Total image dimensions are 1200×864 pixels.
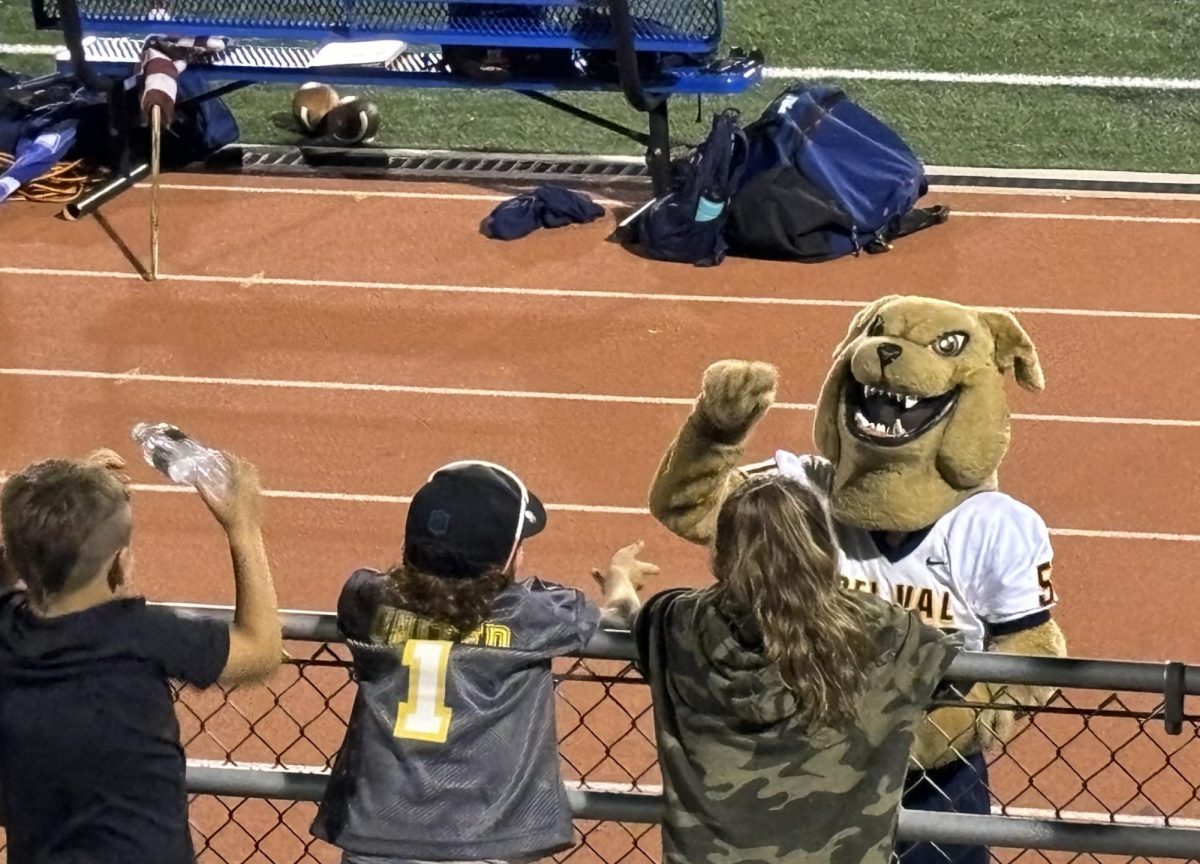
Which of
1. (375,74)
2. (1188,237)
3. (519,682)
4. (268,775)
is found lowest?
(1188,237)

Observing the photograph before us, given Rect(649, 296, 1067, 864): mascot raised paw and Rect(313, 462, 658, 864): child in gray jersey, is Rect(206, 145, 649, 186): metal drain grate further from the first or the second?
Rect(313, 462, 658, 864): child in gray jersey

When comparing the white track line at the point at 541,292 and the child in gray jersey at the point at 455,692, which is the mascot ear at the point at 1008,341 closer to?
the child in gray jersey at the point at 455,692

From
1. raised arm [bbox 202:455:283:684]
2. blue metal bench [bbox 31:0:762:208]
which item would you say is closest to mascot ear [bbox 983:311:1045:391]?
raised arm [bbox 202:455:283:684]

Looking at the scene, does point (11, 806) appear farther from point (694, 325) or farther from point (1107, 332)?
point (1107, 332)

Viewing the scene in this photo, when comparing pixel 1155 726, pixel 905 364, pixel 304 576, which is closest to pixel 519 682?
pixel 905 364

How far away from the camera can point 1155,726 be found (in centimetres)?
526

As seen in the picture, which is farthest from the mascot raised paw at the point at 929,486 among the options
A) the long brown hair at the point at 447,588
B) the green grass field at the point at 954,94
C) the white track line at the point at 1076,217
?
the green grass field at the point at 954,94

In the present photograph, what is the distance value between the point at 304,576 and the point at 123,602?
334 centimetres

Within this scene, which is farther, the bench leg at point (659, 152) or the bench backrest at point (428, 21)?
the bench leg at point (659, 152)

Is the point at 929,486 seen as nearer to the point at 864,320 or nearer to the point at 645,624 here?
the point at 864,320

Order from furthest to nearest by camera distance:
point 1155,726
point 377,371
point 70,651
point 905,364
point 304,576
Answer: point 377,371 → point 304,576 → point 1155,726 → point 905,364 → point 70,651

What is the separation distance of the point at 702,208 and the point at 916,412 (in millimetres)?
5076

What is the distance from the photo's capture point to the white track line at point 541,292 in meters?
8.05

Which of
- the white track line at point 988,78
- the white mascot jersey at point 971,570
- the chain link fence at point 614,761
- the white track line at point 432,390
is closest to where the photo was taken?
the white mascot jersey at point 971,570
